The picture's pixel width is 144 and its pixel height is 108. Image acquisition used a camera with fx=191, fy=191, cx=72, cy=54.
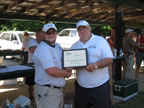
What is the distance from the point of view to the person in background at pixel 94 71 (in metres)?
2.33

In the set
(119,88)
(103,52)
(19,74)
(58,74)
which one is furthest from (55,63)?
(119,88)

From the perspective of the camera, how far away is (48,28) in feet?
7.58

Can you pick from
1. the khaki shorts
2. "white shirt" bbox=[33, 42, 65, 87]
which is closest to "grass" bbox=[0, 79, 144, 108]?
the khaki shorts

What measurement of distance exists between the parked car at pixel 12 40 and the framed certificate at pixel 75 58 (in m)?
9.86

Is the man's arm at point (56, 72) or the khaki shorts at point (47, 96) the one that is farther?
the khaki shorts at point (47, 96)

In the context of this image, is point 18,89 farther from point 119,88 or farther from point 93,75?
point 93,75

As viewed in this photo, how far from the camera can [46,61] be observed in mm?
2158

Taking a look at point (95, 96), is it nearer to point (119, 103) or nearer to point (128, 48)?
point (119, 103)

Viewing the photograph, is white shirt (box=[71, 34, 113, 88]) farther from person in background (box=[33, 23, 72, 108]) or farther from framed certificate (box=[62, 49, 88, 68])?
person in background (box=[33, 23, 72, 108])

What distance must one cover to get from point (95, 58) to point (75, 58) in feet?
0.85

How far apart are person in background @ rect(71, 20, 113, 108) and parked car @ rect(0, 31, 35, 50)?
9.90 m

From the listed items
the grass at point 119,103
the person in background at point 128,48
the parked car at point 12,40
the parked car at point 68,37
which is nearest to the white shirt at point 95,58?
the grass at point 119,103

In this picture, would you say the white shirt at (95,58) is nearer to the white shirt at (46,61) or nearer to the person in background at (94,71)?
the person in background at (94,71)

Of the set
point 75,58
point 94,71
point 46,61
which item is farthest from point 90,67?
point 46,61
